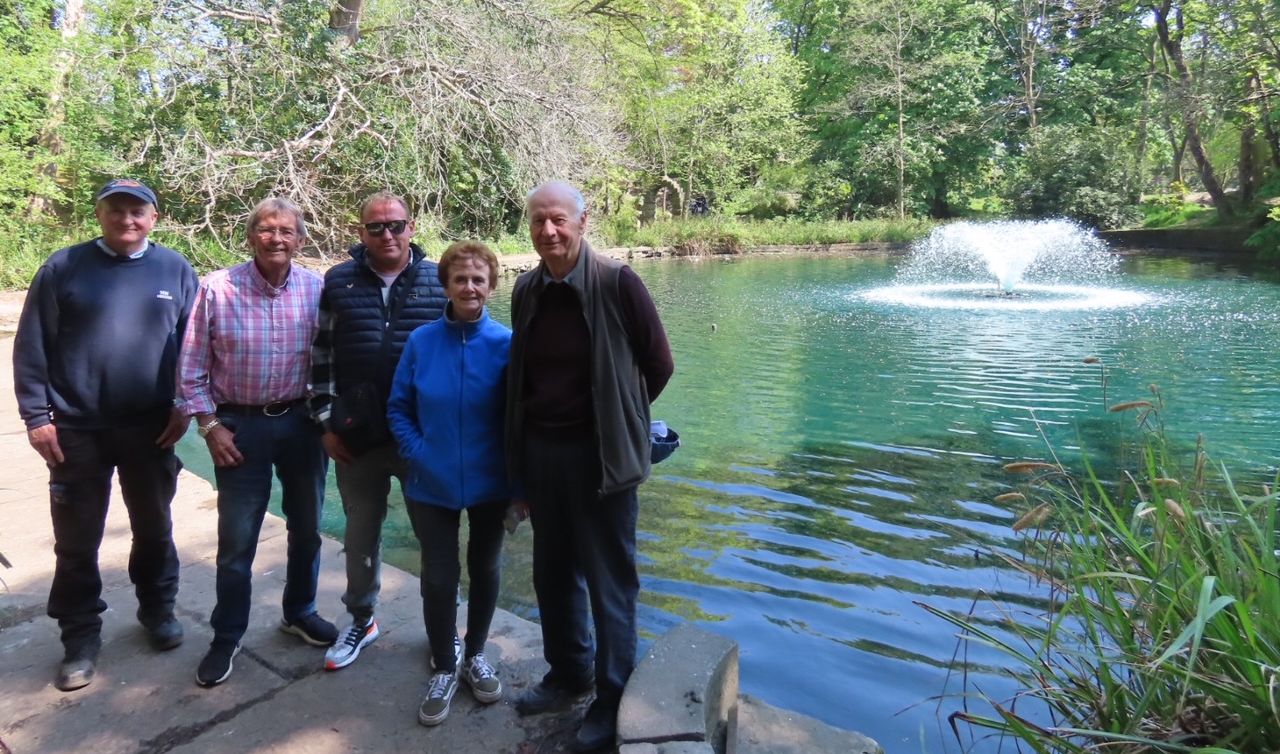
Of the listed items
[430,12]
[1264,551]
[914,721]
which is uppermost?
[430,12]

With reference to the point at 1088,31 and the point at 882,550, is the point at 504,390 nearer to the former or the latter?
the point at 882,550

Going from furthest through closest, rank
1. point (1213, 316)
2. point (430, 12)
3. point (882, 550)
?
point (430, 12), point (1213, 316), point (882, 550)

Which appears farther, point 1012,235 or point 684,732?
point 1012,235

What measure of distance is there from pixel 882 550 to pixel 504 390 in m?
2.69

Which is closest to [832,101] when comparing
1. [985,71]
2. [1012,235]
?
[985,71]

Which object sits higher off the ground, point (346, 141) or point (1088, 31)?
point (1088, 31)

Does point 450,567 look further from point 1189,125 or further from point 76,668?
point 1189,125

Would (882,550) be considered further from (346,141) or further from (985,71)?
(985,71)

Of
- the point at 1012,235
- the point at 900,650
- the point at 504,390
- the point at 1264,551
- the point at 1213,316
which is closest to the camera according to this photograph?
the point at 1264,551

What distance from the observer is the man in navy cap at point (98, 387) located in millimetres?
2414

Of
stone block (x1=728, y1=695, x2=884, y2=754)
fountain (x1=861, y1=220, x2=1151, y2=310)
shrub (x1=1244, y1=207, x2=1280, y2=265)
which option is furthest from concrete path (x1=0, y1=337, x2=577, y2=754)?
shrub (x1=1244, y1=207, x2=1280, y2=265)

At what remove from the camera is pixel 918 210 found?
105ft

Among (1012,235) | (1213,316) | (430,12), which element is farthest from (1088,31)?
(430,12)

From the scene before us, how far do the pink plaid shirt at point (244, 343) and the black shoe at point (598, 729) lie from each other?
1.31 metres
